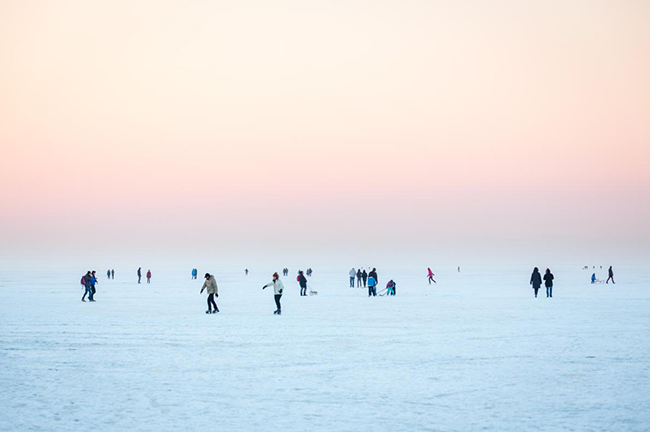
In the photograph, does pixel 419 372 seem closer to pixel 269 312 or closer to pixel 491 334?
pixel 491 334

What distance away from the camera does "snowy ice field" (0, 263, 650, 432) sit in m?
9.08

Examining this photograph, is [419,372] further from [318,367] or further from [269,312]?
[269,312]

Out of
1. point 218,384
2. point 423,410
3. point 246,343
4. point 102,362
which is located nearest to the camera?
point 423,410

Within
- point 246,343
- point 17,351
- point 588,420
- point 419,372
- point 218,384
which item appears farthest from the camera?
point 246,343

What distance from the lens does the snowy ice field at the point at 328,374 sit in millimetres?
9078

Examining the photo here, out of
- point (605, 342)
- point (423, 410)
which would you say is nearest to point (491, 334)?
point (605, 342)

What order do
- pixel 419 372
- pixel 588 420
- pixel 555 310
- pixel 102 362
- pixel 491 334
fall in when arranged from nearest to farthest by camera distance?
pixel 588 420 → pixel 419 372 → pixel 102 362 → pixel 491 334 → pixel 555 310

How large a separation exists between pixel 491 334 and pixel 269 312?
11124 millimetres

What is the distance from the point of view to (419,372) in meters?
12.5

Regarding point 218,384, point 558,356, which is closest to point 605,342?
point 558,356

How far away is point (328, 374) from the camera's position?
1234 cm

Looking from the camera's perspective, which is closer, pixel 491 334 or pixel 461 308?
pixel 491 334

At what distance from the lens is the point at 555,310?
26781mm

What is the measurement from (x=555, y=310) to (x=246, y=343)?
1523 cm
